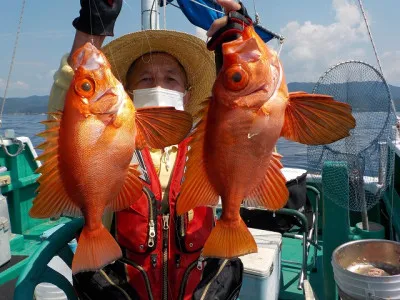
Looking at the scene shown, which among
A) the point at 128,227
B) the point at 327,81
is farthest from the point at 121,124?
Answer: the point at 327,81

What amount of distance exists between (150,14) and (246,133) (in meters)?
5.29

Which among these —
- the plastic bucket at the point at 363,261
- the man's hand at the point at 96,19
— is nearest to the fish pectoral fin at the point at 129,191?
the man's hand at the point at 96,19

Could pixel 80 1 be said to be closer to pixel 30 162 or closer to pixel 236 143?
pixel 236 143

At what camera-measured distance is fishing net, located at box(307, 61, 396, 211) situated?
3580 mm

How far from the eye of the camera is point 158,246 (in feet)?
7.51

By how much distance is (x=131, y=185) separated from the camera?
177cm

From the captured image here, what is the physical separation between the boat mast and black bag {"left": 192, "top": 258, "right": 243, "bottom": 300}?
4782 millimetres

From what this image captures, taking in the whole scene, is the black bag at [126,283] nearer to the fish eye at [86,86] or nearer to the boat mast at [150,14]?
the fish eye at [86,86]

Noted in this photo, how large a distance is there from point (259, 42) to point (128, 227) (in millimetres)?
1368

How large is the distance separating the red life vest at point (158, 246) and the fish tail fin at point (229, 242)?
24.1 inches

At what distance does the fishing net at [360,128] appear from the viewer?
11.7ft

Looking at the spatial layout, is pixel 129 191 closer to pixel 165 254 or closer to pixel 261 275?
pixel 165 254

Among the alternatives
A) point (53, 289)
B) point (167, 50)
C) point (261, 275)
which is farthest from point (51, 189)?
point (261, 275)

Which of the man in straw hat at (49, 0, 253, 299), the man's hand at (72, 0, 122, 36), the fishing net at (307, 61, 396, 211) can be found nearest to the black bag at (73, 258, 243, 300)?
the man in straw hat at (49, 0, 253, 299)
